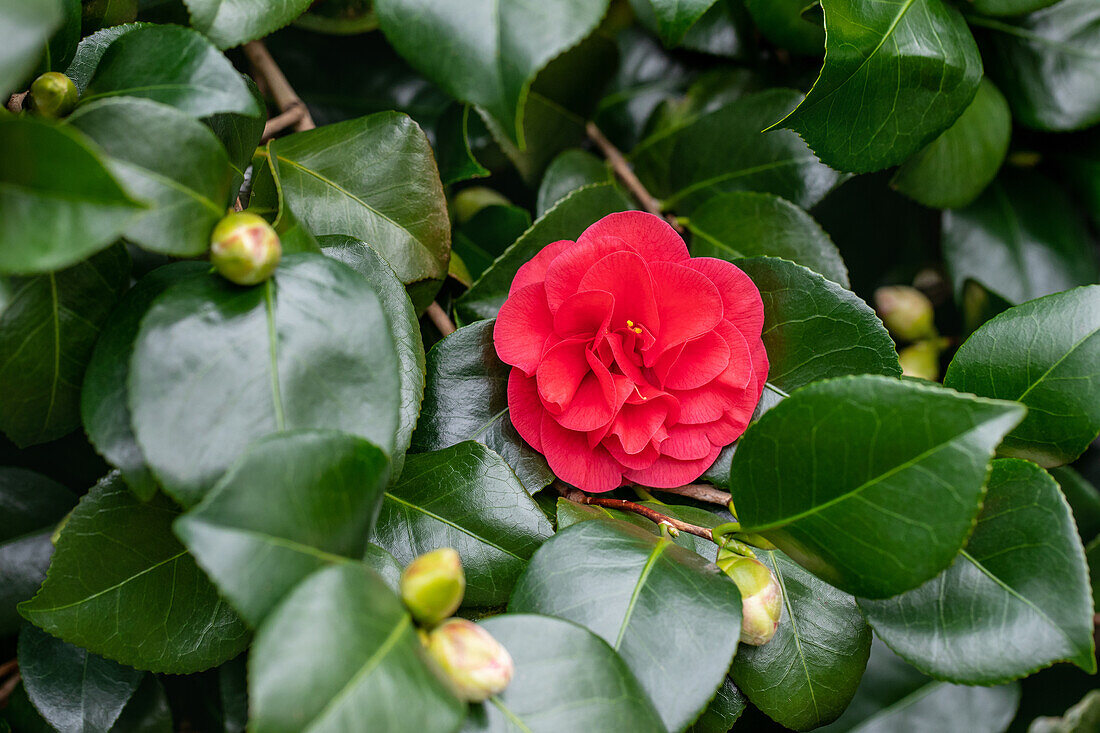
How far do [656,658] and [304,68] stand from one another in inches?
30.4

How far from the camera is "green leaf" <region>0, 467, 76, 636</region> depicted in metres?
0.68

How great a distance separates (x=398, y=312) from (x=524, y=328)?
3.8 inches

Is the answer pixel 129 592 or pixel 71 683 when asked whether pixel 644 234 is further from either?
pixel 71 683

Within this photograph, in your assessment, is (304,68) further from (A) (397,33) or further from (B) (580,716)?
(B) (580,716)

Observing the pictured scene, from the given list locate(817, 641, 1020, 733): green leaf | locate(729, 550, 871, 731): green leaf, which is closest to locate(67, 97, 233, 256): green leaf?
locate(729, 550, 871, 731): green leaf

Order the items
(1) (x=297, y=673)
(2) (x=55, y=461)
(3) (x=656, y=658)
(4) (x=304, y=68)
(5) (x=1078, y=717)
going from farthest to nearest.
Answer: (5) (x=1078, y=717), (4) (x=304, y=68), (2) (x=55, y=461), (3) (x=656, y=658), (1) (x=297, y=673)

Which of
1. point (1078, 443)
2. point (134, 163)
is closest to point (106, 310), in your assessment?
point (134, 163)

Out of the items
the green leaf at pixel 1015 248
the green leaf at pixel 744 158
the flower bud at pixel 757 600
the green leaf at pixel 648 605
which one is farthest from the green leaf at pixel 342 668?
the green leaf at pixel 1015 248

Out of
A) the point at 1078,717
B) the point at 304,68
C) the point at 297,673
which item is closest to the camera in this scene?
the point at 297,673

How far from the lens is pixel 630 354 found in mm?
595

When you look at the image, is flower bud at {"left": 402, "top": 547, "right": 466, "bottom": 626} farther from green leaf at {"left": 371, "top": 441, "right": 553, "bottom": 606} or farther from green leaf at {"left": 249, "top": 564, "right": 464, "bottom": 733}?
green leaf at {"left": 371, "top": 441, "right": 553, "bottom": 606}

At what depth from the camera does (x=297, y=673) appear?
323 millimetres

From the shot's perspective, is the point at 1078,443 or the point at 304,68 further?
the point at 304,68

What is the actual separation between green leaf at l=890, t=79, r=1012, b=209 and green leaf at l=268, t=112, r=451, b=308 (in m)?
0.52
